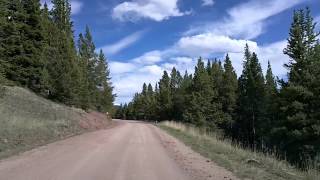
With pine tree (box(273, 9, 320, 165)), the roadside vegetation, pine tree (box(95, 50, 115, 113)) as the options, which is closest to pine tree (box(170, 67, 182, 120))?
pine tree (box(95, 50, 115, 113))

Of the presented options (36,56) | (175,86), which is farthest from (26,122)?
(175,86)

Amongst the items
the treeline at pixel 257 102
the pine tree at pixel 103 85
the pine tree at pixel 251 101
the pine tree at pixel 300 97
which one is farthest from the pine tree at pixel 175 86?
the pine tree at pixel 300 97

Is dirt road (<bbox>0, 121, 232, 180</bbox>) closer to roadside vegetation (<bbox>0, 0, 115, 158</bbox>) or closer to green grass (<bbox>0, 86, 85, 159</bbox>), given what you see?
green grass (<bbox>0, 86, 85, 159</bbox>)

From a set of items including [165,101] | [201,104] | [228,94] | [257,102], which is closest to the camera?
[257,102]

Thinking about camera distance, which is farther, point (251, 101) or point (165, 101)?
point (165, 101)

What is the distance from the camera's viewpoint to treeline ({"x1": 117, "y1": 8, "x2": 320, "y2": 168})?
3975 cm

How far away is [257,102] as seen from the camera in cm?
7506

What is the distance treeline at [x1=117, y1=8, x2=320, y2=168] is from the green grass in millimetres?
11531

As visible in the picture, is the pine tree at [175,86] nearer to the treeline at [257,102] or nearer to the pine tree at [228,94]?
the treeline at [257,102]

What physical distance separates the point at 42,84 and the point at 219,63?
212ft

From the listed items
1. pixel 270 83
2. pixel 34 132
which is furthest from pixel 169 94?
pixel 34 132

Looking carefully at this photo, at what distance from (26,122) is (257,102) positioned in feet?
174

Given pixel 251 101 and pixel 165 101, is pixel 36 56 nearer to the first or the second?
pixel 251 101

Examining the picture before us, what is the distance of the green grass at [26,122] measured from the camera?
21197 mm
